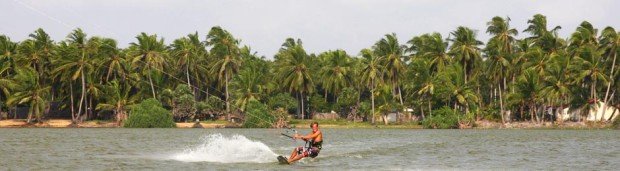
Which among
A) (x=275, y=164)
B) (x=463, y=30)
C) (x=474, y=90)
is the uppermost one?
(x=463, y=30)

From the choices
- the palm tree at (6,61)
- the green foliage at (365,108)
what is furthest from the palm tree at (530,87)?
the palm tree at (6,61)

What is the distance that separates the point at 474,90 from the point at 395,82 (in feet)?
33.3

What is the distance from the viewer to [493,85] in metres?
110

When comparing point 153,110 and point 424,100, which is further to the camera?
point 424,100

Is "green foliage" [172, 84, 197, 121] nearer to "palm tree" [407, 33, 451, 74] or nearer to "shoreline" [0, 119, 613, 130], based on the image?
"shoreline" [0, 119, 613, 130]

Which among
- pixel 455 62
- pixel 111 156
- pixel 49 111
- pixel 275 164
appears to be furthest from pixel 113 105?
pixel 275 164

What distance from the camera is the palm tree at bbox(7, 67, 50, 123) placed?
94.1 metres

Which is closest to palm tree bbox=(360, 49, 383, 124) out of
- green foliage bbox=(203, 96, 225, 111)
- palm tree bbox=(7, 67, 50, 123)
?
green foliage bbox=(203, 96, 225, 111)

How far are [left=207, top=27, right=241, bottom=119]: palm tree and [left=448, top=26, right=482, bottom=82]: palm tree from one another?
27561 millimetres

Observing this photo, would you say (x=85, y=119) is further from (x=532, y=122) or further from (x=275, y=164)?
(x=275, y=164)

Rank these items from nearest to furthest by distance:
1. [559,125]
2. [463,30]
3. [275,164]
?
[275,164], [559,125], [463,30]

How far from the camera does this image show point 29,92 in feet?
310

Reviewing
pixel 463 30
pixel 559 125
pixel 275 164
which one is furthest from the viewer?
pixel 463 30

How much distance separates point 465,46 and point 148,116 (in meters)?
39.2
